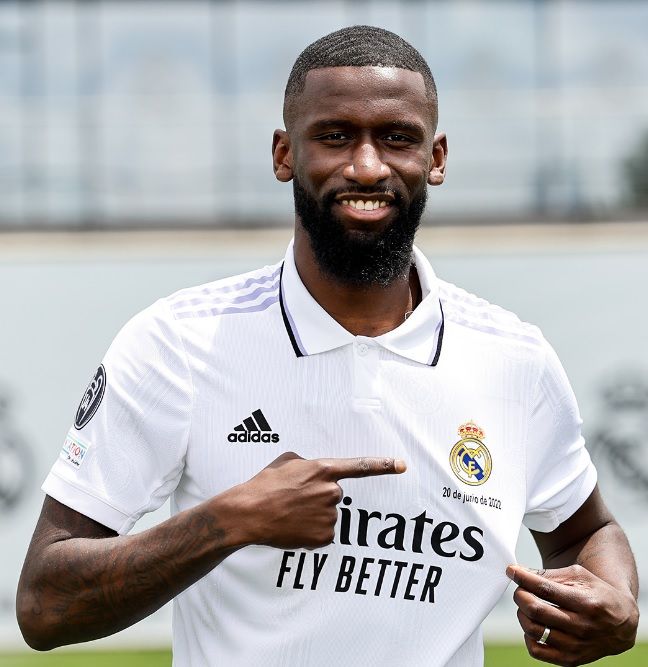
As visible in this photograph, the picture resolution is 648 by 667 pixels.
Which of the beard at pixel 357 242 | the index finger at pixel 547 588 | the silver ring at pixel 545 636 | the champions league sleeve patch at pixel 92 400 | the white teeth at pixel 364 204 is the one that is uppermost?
the white teeth at pixel 364 204

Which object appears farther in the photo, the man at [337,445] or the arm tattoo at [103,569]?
the man at [337,445]

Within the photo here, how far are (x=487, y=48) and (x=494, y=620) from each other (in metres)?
5.70

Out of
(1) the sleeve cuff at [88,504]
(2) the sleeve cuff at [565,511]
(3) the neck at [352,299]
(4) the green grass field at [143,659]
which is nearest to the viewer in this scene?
(1) the sleeve cuff at [88,504]

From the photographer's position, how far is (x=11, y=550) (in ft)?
26.2

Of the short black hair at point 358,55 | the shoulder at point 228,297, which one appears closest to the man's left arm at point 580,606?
the shoulder at point 228,297

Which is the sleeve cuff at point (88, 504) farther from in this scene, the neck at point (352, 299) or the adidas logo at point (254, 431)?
the neck at point (352, 299)

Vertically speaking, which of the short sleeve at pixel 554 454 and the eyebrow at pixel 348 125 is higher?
the eyebrow at pixel 348 125

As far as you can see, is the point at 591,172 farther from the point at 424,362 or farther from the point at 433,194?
the point at 424,362

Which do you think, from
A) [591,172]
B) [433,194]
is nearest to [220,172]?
[433,194]

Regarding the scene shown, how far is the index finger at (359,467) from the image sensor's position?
89.7 inches

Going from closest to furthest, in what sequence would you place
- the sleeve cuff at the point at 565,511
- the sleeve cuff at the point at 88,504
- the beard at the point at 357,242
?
the sleeve cuff at the point at 88,504, the beard at the point at 357,242, the sleeve cuff at the point at 565,511

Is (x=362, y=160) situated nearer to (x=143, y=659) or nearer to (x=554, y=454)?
(x=554, y=454)

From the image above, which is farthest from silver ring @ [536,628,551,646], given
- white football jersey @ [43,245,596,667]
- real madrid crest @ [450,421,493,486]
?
real madrid crest @ [450,421,493,486]

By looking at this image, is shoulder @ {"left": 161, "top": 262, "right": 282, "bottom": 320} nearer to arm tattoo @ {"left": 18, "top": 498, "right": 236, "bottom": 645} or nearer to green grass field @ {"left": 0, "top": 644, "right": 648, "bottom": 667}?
arm tattoo @ {"left": 18, "top": 498, "right": 236, "bottom": 645}
